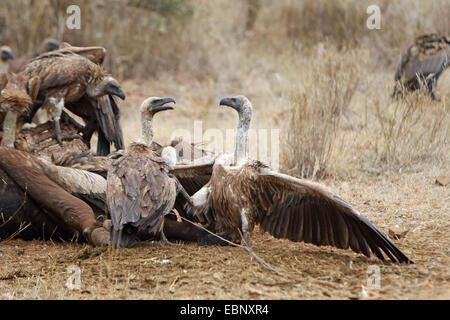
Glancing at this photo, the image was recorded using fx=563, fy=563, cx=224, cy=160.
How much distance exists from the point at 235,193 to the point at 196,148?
5.41ft

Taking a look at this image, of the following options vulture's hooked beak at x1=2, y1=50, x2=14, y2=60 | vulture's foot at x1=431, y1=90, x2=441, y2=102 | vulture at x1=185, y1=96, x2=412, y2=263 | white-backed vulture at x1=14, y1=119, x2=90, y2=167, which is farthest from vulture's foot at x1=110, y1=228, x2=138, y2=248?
vulture's hooked beak at x1=2, y1=50, x2=14, y2=60

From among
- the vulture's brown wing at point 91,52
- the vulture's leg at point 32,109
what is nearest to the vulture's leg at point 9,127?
the vulture's leg at point 32,109

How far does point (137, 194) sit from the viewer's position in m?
3.77

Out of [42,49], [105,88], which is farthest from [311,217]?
[42,49]

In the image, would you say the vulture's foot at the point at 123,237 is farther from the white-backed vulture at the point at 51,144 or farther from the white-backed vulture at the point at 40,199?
the white-backed vulture at the point at 51,144

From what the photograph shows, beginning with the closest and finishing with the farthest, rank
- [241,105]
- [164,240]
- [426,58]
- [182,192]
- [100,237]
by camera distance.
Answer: [100,237] < [164,240] < [182,192] < [241,105] < [426,58]

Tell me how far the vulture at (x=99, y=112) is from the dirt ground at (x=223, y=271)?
1.64m

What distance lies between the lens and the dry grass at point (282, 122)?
330 centimetres

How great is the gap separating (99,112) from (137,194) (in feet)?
7.01

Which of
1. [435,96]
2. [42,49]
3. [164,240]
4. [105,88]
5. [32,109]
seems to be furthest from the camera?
[42,49]

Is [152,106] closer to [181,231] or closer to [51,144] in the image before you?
[181,231]

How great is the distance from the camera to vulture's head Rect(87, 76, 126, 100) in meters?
5.41

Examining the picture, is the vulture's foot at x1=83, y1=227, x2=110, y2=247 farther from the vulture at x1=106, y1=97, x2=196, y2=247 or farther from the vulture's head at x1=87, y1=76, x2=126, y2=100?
the vulture's head at x1=87, y1=76, x2=126, y2=100
